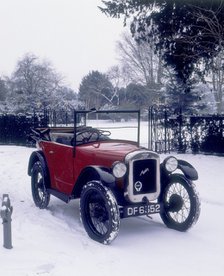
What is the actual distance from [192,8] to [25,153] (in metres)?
9.46

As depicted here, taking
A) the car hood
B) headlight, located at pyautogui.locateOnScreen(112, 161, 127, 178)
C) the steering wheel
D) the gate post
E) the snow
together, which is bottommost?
the snow

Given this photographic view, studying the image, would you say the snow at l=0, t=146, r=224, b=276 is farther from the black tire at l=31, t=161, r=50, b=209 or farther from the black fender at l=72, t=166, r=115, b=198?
the black fender at l=72, t=166, r=115, b=198

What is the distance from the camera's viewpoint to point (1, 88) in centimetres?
5444

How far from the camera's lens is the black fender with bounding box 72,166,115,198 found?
588cm

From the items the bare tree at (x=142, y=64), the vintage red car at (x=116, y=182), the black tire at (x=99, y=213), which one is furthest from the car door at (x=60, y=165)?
the bare tree at (x=142, y=64)

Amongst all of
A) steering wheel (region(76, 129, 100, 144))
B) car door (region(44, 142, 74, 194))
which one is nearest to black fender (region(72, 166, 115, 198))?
car door (region(44, 142, 74, 194))

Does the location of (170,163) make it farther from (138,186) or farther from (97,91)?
(97,91)

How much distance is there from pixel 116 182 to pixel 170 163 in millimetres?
943

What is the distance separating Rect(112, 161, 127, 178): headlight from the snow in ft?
3.29

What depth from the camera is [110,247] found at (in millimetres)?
5750

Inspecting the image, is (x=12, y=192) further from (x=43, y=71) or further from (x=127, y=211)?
(x=43, y=71)

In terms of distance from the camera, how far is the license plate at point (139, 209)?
5977 millimetres

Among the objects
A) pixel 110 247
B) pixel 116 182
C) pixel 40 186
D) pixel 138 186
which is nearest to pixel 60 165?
pixel 40 186

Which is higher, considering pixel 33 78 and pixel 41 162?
pixel 33 78
